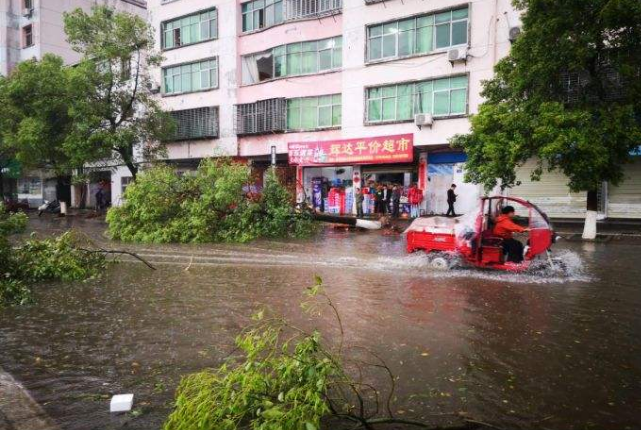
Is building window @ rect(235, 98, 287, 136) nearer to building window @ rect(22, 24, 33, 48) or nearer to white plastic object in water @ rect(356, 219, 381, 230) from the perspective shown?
white plastic object in water @ rect(356, 219, 381, 230)

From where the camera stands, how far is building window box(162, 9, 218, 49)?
30.8m

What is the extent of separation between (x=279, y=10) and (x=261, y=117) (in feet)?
20.3

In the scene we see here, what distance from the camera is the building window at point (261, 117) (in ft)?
90.8

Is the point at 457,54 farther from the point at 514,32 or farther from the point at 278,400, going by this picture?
the point at 278,400

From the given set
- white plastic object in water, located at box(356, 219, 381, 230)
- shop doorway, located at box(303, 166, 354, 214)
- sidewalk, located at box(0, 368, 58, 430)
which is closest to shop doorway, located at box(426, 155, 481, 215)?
shop doorway, located at box(303, 166, 354, 214)

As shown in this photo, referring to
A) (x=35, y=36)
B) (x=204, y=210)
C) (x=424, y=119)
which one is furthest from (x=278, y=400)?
(x=35, y=36)

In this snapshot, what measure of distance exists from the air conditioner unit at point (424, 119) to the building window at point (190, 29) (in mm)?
15432

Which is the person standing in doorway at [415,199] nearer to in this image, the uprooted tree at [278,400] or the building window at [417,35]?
the building window at [417,35]

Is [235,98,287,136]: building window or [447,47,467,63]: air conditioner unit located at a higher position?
[447,47,467,63]: air conditioner unit

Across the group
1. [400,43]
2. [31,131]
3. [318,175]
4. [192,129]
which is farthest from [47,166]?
A: [400,43]

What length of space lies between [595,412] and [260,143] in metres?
26.4

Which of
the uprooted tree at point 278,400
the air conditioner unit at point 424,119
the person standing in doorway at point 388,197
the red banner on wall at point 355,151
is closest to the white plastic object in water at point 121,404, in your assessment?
the uprooted tree at point 278,400

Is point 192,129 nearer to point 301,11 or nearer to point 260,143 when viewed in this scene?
point 260,143

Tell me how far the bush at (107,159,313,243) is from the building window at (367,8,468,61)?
10.9 metres
